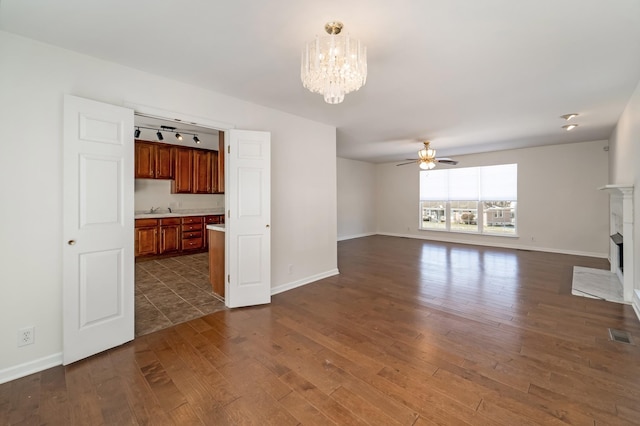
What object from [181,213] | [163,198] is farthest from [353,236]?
[163,198]

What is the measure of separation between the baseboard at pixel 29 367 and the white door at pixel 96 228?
0.34 ft

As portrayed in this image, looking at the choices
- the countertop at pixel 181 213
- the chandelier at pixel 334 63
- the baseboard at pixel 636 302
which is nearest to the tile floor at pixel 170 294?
the countertop at pixel 181 213

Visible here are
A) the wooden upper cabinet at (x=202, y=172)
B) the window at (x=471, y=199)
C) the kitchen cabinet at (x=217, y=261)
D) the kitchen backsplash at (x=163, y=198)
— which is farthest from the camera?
the window at (x=471, y=199)

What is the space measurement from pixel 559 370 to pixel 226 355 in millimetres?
2742

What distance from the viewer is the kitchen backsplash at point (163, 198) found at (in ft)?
20.8

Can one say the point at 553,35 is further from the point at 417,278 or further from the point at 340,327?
the point at 417,278

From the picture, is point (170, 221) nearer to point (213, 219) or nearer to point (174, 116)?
point (213, 219)

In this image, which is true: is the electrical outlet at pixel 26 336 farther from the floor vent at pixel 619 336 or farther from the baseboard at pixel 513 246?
the baseboard at pixel 513 246

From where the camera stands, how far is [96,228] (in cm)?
240

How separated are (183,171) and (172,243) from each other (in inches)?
69.2

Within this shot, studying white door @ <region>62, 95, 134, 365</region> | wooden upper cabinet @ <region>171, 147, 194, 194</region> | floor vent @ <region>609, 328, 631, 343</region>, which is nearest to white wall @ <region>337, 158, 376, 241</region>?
wooden upper cabinet @ <region>171, 147, 194, 194</region>

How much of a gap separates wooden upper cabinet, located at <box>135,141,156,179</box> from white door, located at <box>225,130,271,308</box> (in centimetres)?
377

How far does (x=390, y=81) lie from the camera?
9.79ft

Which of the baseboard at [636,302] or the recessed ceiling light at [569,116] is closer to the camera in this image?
the baseboard at [636,302]
